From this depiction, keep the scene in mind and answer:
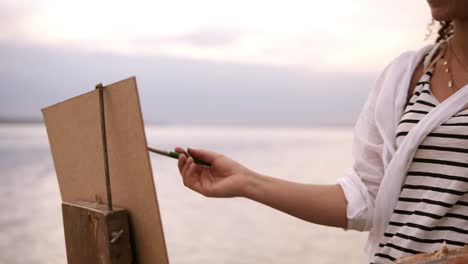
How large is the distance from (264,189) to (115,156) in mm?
355

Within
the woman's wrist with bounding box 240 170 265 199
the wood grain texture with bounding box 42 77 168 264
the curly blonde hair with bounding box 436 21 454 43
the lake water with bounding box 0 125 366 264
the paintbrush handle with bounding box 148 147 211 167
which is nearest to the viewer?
the wood grain texture with bounding box 42 77 168 264

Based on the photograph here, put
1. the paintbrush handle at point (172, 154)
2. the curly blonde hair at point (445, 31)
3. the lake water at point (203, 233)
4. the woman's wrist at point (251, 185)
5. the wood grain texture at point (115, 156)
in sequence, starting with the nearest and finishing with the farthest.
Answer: the wood grain texture at point (115, 156) < the paintbrush handle at point (172, 154) < the woman's wrist at point (251, 185) < the curly blonde hair at point (445, 31) < the lake water at point (203, 233)

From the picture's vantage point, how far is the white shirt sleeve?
1.28 meters

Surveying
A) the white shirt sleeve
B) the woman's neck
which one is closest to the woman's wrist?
the white shirt sleeve

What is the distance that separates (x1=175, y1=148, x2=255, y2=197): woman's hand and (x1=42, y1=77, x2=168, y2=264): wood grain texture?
0.15 m

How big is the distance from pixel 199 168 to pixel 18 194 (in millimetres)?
6875

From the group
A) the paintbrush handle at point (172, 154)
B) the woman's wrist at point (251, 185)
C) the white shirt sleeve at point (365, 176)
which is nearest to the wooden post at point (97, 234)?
the paintbrush handle at point (172, 154)

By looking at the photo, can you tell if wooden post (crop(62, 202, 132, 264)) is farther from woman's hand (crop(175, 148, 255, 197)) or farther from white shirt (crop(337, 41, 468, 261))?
white shirt (crop(337, 41, 468, 261))

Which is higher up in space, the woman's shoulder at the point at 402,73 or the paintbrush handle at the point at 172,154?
the woman's shoulder at the point at 402,73

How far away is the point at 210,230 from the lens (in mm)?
5734

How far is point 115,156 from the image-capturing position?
1105 mm

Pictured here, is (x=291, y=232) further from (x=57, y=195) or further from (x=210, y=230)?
(x=57, y=195)

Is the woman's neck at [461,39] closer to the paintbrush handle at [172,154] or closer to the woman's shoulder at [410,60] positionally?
the woman's shoulder at [410,60]

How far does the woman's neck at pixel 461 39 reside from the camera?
1.25 m
